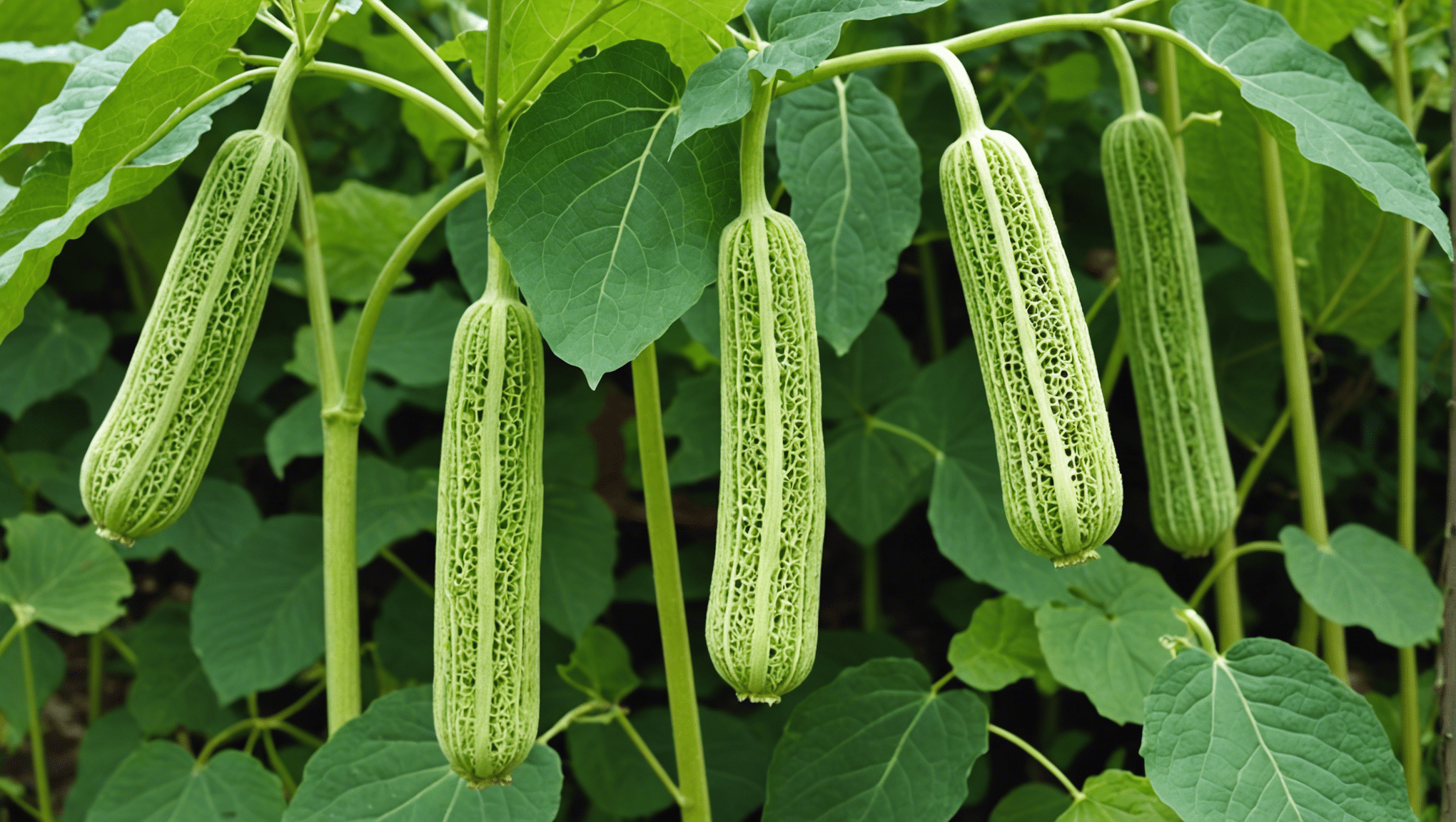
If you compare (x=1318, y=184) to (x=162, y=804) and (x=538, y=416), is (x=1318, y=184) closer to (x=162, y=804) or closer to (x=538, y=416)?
(x=538, y=416)

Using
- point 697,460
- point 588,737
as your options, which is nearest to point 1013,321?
point 697,460

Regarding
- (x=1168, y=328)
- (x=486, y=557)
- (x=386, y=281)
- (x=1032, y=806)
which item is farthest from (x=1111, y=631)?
(x=386, y=281)

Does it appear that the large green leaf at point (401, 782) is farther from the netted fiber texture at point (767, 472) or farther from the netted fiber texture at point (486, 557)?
the netted fiber texture at point (767, 472)

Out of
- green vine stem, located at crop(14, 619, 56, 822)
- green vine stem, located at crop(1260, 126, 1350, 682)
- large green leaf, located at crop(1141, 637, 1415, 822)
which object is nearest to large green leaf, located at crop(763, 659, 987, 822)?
large green leaf, located at crop(1141, 637, 1415, 822)

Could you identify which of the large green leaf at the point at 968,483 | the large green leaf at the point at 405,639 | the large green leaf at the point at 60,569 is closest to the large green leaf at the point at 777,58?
the large green leaf at the point at 968,483

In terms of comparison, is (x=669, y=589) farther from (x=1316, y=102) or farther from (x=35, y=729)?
(x=35, y=729)

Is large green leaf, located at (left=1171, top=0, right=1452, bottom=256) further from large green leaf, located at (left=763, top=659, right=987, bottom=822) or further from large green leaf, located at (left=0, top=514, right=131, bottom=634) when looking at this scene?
large green leaf, located at (left=0, top=514, right=131, bottom=634)

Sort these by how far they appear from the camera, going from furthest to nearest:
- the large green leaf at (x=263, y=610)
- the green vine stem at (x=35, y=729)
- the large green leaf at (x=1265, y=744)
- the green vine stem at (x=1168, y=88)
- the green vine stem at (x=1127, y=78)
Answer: the green vine stem at (x=35, y=729)
the large green leaf at (x=263, y=610)
the green vine stem at (x=1168, y=88)
the green vine stem at (x=1127, y=78)
the large green leaf at (x=1265, y=744)
